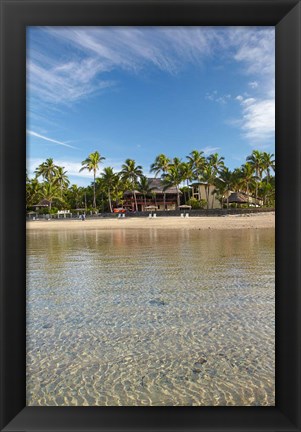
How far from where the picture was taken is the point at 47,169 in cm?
4144

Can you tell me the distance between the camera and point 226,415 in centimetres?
116

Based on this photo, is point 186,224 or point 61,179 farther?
point 61,179

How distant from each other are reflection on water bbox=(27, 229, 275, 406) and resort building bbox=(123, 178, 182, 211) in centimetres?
3337

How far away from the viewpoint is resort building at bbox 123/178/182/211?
38750mm

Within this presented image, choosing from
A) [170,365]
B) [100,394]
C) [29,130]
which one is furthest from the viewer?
[170,365]

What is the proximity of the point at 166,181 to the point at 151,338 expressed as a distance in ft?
112

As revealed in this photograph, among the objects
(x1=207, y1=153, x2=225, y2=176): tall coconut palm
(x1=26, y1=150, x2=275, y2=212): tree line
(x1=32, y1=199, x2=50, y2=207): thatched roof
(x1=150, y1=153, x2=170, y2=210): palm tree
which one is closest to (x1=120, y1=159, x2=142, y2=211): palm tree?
(x1=26, y1=150, x2=275, y2=212): tree line

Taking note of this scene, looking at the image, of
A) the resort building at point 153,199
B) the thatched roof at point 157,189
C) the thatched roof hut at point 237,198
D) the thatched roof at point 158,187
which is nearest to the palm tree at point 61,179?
the resort building at point 153,199

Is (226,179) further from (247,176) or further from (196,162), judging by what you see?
(196,162)

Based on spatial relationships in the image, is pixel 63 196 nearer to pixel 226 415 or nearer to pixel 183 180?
pixel 183 180

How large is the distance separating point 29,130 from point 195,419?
1330 millimetres

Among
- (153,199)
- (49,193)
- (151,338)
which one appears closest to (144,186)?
(153,199)

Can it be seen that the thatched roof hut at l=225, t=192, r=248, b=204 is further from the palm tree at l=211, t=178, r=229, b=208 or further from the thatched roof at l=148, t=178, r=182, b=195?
the thatched roof at l=148, t=178, r=182, b=195
